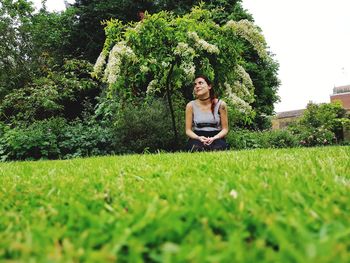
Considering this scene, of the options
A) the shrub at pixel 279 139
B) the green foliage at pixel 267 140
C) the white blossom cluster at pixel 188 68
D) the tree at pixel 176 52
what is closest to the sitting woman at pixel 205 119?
the white blossom cluster at pixel 188 68

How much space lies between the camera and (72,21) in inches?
691

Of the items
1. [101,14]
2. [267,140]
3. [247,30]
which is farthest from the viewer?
[101,14]

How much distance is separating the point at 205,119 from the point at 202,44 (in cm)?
191

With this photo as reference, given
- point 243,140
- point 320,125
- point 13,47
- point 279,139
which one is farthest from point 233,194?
point 320,125

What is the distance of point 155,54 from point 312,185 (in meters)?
6.27

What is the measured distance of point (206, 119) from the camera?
588 cm

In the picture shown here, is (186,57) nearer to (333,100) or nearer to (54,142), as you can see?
(54,142)

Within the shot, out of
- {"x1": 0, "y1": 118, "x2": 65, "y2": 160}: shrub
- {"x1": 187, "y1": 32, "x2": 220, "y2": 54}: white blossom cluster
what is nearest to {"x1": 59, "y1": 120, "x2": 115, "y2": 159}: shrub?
{"x1": 0, "y1": 118, "x2": 65, "y2": 160}: shrub

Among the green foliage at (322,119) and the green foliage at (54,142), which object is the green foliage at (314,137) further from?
the green foliage at (54,142)

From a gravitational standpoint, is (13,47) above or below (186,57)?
above

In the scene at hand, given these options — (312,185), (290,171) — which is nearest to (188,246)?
(312,185)

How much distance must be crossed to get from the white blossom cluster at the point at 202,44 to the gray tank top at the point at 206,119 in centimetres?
149

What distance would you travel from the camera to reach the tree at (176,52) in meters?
7.04

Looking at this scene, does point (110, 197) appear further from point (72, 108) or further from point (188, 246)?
point (72, 108)
